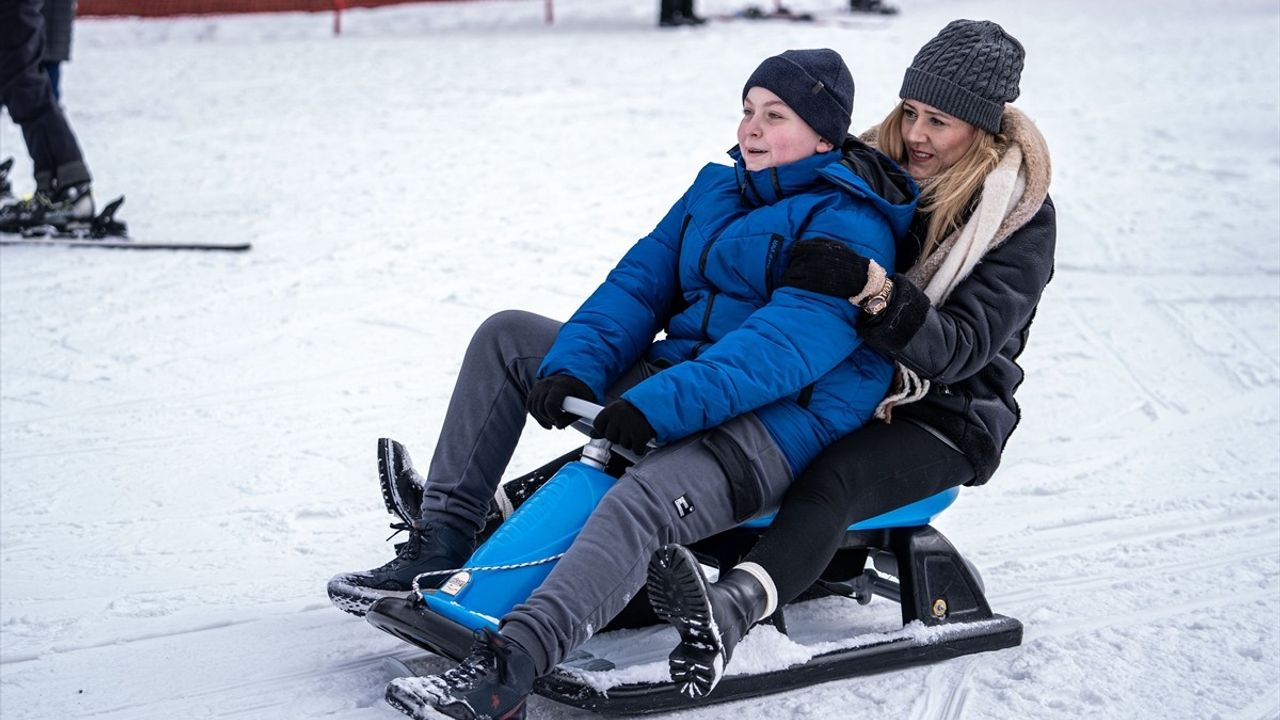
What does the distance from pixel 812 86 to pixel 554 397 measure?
0.84m

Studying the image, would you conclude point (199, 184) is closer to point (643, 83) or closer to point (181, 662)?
point (643, 83)

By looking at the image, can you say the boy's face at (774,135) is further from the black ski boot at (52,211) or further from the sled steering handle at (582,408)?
the black ski boot at (52,211)

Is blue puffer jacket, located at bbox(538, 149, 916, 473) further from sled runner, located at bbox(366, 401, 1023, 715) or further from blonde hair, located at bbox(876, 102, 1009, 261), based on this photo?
sled runner, located at bbox(366, 401, 1023, 715)

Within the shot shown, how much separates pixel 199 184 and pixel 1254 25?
31.1ft

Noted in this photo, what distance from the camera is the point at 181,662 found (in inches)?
113

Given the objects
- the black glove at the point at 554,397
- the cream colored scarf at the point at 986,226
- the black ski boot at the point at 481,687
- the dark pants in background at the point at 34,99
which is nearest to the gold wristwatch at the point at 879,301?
the cream colored scarf at the point at 986,226

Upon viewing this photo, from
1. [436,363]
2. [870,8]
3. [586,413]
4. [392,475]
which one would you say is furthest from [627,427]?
[870,8]

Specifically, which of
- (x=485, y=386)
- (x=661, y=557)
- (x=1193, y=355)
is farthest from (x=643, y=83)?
(x=661, y=557)

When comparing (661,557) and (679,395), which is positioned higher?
(679,395)

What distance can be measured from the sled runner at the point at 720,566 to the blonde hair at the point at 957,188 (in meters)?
0.59

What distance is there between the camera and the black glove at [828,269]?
2566 mm

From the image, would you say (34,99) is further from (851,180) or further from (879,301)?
(879,301)

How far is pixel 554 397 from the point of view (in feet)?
8.85

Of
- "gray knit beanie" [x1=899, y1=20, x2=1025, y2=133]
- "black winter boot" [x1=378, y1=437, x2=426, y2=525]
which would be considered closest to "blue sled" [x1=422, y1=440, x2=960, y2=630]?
"black winter boot" [x1=378, y1=437, x2=426, y2=525]
